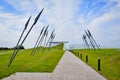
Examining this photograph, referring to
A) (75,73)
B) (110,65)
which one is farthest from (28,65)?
(110,65)

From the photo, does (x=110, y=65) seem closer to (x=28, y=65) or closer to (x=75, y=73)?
(x=28, y=65)

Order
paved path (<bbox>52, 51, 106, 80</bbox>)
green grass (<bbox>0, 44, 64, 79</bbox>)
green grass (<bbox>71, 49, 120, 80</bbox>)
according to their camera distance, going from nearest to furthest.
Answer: paved path (<bbox>52, 51, 106, 80</bbox>) → green grass (<bbox>71, 49, 120, 80</bbox>) → green grass (<bbox>0, 44, 64, 79</bbox>)

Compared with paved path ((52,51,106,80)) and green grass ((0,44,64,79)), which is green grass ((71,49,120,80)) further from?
green grass ((0,44,64,79))

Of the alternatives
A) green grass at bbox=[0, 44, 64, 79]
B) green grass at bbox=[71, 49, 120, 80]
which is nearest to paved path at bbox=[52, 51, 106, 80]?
green grass at bbox=[71, 49, 120, 80]

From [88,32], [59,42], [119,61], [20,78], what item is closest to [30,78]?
[20,78]

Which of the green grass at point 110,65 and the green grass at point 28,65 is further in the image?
the green grass at point 28,65

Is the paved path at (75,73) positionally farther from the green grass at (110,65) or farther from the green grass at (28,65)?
the green grass at (28,65)

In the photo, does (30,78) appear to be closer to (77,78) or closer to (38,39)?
(77,78)

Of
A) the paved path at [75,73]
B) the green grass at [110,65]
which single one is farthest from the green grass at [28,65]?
the green grass at [110,65]

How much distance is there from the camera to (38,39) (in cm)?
4916

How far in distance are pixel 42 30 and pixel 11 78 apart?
3407 centimetres

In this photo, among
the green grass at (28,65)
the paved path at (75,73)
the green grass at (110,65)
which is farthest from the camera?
the green grass at (28,65)

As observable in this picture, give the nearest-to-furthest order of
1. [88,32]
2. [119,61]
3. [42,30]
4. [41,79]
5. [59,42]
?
1. [41,79]
2. [119,61]
3. [42,30]
4. [88,32]
5. [59,42]

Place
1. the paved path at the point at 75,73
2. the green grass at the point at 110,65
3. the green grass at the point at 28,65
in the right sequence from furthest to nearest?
1. the green grass at the point at 28,65
2. the green grass at the point at 110,65
3. the paved path at the point at 75,73
